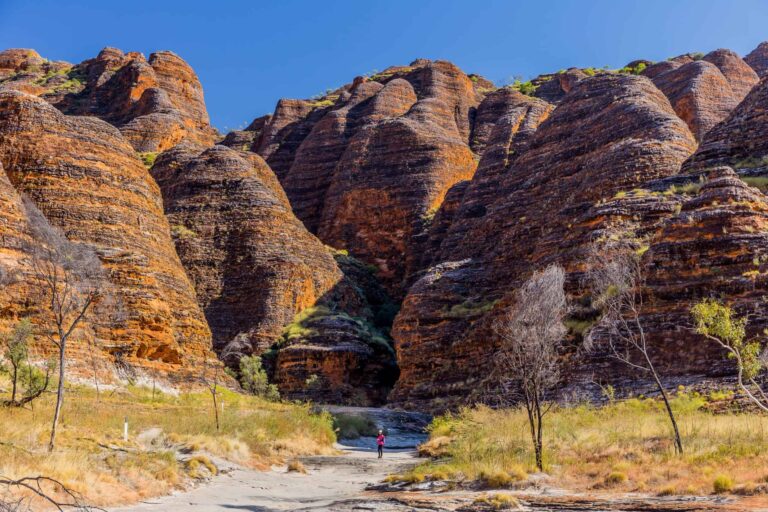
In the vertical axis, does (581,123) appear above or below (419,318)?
above

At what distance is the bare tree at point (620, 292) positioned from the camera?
1090 inches

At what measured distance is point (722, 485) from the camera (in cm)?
1669

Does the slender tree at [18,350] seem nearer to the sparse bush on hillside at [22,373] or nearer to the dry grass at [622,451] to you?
the sparse bush on hillside at [22,373]

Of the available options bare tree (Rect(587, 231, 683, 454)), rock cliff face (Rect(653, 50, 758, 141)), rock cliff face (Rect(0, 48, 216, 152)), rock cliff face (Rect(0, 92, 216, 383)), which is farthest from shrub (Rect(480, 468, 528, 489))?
rock cliff face (Rect(0, 48, 216, 152))

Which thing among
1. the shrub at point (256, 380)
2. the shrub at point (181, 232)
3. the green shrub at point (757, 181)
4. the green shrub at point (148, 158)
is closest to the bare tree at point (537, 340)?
the green shrub at point (757, 181)

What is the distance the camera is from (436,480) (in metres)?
21.8

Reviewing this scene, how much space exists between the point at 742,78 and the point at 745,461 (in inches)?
3456

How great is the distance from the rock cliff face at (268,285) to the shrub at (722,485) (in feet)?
130

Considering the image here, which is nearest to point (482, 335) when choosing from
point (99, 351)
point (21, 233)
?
point (99, 351)

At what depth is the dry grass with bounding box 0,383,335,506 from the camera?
54.6 ft

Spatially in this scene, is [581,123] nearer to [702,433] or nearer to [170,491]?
[702,433]

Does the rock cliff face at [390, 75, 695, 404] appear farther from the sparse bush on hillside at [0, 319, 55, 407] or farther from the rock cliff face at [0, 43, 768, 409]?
the sparse bush on hillside at [0, 319, 55, 407]

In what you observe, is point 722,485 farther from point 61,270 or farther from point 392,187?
point 392,187

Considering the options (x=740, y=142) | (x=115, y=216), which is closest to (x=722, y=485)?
(x=740, y=142)
